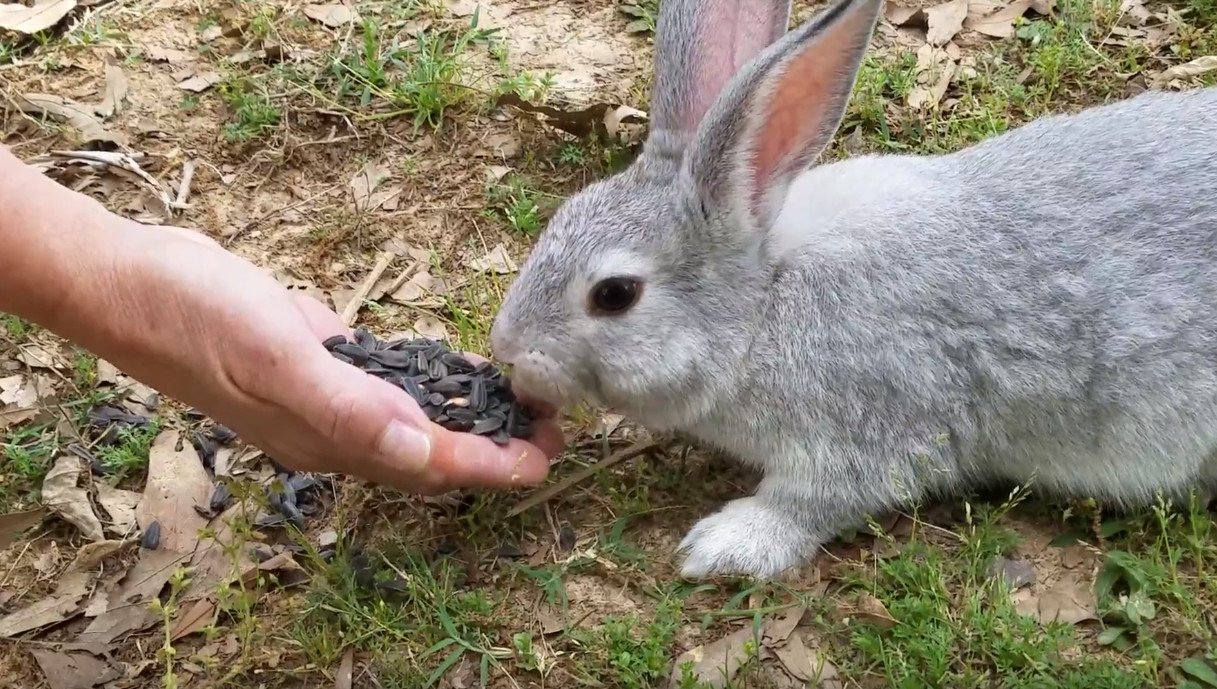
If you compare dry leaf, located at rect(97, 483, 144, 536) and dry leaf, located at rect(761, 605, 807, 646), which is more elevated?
dry leaf, located at rect(761, 605, 807, 646)

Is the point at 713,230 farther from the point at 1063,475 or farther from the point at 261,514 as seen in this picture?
the point at 261,514

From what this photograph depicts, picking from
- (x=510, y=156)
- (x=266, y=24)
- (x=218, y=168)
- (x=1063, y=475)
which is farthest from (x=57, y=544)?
(x=1063, y=475)

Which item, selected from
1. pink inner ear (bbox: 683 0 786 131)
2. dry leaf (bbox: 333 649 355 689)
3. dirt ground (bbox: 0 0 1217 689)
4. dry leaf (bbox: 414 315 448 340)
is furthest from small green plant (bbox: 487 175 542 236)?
dry leaf (bbox: 333 649 355 689)

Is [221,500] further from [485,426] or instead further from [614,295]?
[614,295]

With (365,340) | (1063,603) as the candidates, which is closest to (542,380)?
(365,340)

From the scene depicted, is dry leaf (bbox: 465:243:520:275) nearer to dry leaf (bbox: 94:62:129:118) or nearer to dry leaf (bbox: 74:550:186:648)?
dry leaf (bbox: 74:550:186:648)
